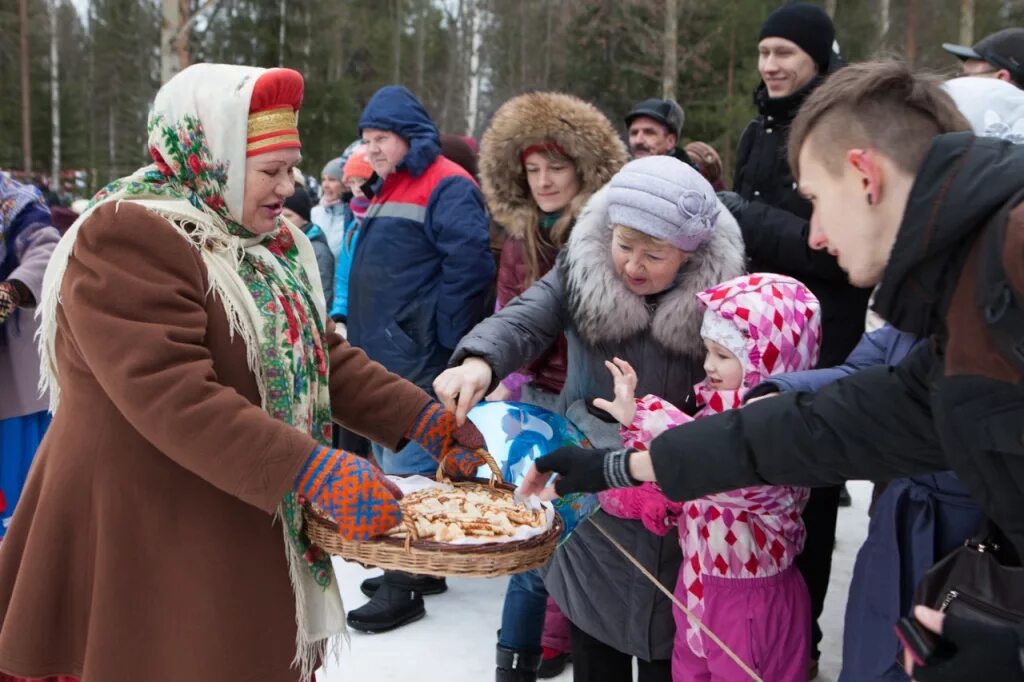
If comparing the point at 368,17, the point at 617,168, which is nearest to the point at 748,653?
the point at 617,168

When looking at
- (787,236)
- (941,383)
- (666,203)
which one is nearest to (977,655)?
(941,383)

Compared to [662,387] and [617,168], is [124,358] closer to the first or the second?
[662,387]

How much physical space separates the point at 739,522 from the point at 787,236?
1120mm

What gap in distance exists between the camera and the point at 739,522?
254cm

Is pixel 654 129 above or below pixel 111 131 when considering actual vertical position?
above

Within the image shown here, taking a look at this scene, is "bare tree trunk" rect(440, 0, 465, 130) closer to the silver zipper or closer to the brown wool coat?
the brown wool coat

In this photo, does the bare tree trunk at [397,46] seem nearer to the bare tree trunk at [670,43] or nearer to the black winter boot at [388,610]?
the bare tree trunk at [670,43]

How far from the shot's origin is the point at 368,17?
94.4ft

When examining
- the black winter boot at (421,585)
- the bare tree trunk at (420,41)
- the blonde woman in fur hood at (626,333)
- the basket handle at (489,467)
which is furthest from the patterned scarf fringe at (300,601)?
the bare tree trunk at (420,41)

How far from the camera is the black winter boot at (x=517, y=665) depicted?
3205mm

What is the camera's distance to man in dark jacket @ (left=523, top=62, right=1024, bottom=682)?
1319 mm

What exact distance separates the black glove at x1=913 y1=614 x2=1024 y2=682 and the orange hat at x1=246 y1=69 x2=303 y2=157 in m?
1.53

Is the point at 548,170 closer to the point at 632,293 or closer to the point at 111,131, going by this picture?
the point at 632,293

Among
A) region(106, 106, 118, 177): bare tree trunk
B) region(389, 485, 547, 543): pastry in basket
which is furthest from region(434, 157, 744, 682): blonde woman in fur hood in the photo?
region(106, 106, 118, 177): bare tree trunk
